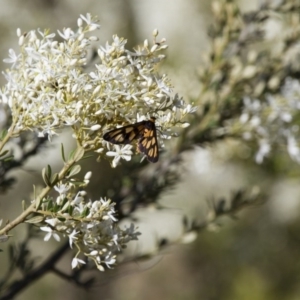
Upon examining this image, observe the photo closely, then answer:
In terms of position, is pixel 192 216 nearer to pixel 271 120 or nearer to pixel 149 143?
pixel 271 120

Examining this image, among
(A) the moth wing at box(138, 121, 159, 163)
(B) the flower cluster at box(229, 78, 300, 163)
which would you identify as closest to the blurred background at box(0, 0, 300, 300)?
(B) the flower cluster at box(229, 78, 300, 163)

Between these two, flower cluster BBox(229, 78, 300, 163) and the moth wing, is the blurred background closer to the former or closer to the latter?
flower cluster BBox(229, 78, 300, 163)

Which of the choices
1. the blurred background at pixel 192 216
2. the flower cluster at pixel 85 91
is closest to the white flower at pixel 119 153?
the flower cluster at pixel 85 91

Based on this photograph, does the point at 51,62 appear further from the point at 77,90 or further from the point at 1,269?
the point at 1,269

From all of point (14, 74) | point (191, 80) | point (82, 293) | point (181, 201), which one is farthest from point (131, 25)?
point (14, 74)

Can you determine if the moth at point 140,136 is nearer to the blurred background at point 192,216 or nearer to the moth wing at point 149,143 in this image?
the moth wing at point 149,143
